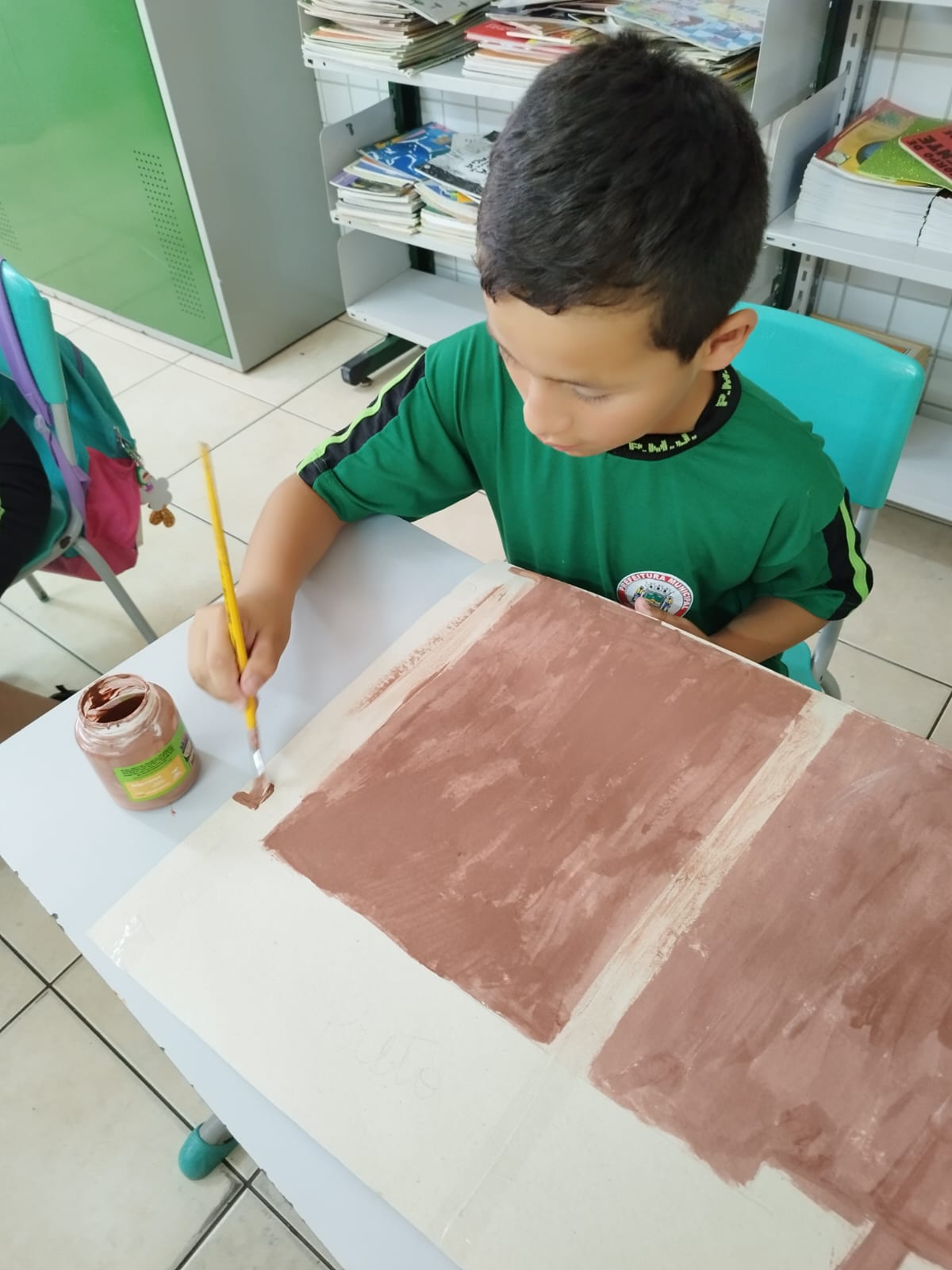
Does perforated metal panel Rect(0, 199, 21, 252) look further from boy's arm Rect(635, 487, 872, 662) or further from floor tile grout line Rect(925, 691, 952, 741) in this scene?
floor tile grout line Rect(925, 691, 952, 741)

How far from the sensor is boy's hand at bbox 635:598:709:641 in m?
0.76

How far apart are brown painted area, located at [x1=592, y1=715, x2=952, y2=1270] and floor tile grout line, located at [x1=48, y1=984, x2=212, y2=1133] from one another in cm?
93

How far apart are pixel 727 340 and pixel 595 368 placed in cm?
12

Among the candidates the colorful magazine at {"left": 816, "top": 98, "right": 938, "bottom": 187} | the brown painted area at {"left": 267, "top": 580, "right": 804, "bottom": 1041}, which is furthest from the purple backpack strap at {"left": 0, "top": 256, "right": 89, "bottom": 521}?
the colorful magazine at {"left": 816, "top": 98, "right": 938, "bottom": 187}

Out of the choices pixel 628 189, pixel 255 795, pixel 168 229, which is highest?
pixel 628 189

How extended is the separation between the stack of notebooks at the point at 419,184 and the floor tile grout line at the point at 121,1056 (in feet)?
5.49

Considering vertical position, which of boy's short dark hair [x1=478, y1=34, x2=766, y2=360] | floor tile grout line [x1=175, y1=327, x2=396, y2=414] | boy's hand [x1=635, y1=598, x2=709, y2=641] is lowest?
floor tile grout line [x1=175, y1=327, x2=396, y2=414]

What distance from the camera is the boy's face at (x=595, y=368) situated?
58cm

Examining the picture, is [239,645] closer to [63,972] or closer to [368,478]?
[368,478]

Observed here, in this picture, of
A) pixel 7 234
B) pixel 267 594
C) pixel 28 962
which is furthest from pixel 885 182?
pixel 7 234

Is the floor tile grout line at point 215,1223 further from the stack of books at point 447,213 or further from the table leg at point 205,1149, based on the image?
the stack of books at point 447,213

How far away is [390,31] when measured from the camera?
176 centimetres

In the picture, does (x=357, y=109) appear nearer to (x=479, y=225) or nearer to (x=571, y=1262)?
(x=479, y=225)

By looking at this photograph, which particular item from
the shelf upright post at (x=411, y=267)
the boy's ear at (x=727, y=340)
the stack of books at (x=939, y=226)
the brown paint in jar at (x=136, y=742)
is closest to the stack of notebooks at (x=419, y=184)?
the shelf upright post at (x=411, y=267)
